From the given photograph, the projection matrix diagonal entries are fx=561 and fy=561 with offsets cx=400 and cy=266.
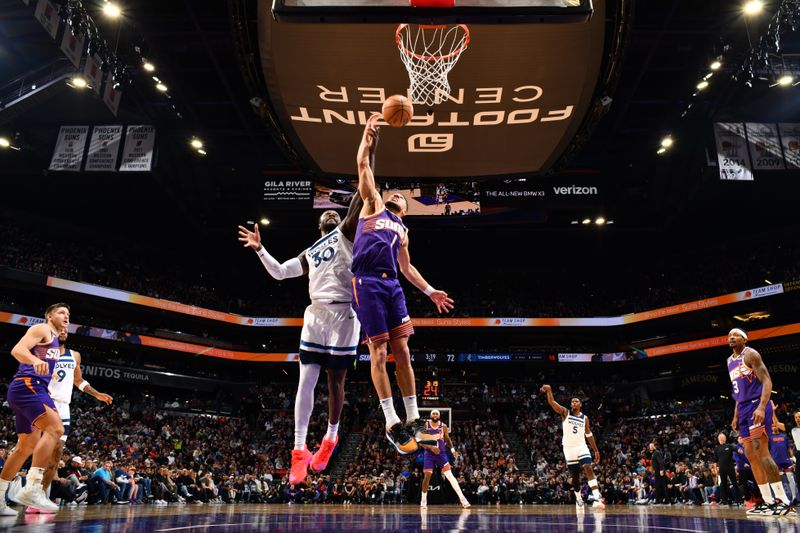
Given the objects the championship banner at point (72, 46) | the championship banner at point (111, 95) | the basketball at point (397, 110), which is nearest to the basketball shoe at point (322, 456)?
the basketball at point (397, 110)

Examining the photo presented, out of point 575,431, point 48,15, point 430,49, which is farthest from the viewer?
point 48,15

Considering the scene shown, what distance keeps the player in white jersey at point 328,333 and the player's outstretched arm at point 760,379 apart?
5.60m

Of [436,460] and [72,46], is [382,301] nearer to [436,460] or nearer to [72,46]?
[436,460]

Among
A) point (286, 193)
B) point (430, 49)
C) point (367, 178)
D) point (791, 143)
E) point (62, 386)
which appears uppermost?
point (791, 143)

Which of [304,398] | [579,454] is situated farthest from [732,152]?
[304,398]

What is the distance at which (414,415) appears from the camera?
4.79 m

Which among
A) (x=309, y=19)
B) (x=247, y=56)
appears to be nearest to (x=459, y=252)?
(x=247, y=56)

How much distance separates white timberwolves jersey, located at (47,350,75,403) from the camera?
8562 mm

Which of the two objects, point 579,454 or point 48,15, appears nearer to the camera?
point 579,454

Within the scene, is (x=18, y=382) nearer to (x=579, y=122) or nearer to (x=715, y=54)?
(x=579, y=122)

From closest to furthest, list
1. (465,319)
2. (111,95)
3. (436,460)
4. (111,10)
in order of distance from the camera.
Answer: (436,460) → (111,10) → (111,95) → (465,319)

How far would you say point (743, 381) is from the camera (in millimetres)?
7887

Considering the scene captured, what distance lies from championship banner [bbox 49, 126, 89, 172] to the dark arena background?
0.10 metres

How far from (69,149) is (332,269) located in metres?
20.5
